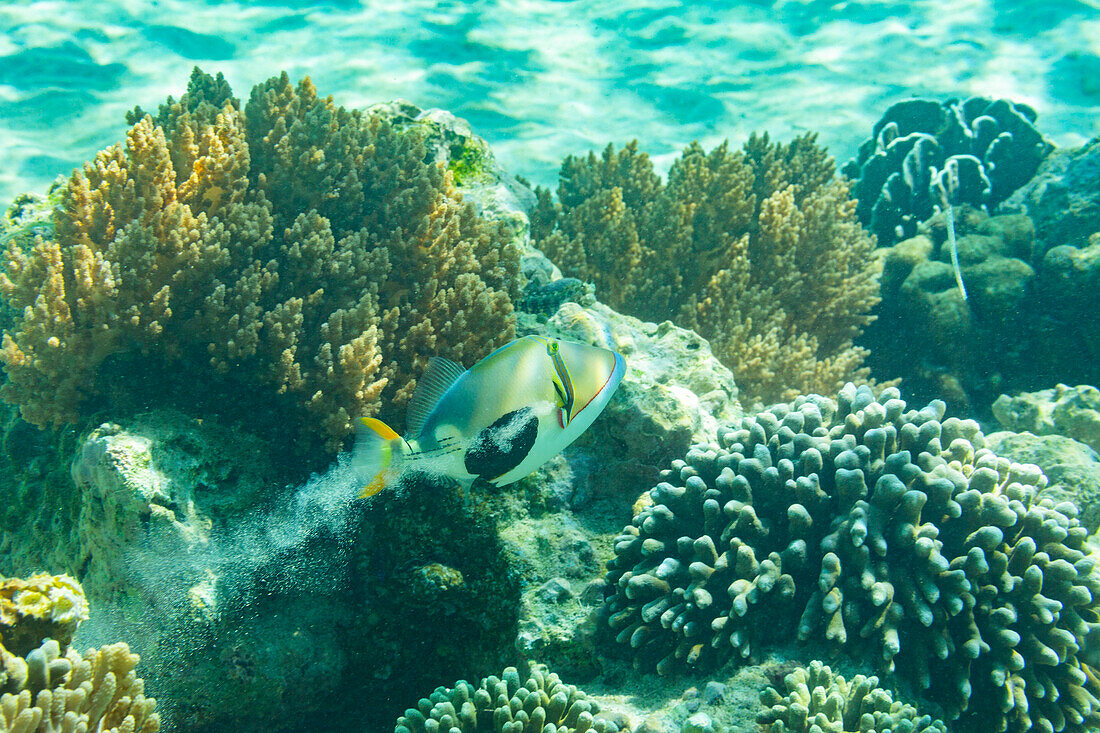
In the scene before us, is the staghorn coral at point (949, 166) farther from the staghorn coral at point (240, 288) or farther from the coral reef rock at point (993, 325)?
the staghorn coral at point (240, 288)

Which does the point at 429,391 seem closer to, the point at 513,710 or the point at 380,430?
the point at 380,430

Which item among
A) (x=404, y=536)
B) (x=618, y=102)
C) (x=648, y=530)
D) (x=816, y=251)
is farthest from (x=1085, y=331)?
(x=618, y=102)

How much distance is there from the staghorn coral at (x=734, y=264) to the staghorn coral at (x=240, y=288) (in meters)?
2.24

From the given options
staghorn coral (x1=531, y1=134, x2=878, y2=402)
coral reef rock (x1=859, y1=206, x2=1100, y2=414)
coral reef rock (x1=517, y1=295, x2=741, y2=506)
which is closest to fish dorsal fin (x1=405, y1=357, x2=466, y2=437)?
coral reef rock (x1=517, y1=295, x2=741, y2=506)

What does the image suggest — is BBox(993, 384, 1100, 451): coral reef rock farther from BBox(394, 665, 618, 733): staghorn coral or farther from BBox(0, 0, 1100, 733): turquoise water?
BBox(394, 665, 618, 733): staghorn coral

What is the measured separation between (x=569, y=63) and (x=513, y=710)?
15.6 metres

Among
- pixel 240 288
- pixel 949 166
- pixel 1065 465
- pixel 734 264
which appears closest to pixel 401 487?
pixel 240 288

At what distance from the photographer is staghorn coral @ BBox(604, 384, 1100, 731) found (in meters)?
2.33

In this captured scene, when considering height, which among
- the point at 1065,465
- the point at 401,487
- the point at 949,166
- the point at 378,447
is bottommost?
the point at 1065,465

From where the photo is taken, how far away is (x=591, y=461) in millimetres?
3141

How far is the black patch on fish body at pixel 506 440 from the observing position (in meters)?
1.55

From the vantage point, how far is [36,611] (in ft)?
6.81

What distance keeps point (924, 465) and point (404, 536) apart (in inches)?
98.5

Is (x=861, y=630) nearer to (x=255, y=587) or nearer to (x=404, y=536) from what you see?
(x=404, y=536)
